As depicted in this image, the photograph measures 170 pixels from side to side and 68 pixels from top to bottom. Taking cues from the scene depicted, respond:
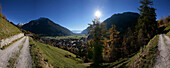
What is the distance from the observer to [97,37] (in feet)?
77.6

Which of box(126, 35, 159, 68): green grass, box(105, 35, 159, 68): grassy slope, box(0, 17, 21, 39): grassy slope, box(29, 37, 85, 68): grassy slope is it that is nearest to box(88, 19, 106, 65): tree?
box(29, 37, 85, 68): grassy slope

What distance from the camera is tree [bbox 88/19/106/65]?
23.7 m

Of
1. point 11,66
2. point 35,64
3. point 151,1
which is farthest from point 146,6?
point 11,66

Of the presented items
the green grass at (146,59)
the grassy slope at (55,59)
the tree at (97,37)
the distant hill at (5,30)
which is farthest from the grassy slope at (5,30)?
the green grass at (146,59)

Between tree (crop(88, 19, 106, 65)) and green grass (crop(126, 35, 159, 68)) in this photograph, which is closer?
green grass (crop(126, 35, 159, 68))

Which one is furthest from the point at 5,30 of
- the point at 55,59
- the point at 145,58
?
the point at 145,58

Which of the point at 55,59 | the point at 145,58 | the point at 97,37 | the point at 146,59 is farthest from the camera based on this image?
the point at 97,37

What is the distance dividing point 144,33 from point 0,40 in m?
45.4

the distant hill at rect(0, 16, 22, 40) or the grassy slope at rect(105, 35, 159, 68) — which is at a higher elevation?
the distant hill at rect(0, 16, 22, 40)

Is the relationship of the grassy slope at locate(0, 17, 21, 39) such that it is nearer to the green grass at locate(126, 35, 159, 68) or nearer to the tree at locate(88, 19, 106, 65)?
the tree at locate(88, 19, 106, 65)

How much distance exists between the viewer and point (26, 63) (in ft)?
27.6

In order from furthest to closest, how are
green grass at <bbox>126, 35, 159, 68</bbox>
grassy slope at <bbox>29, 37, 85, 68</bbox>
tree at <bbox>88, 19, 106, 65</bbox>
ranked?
tree at <bbox>88, 19, 106, 65</bbox> → grassy slope at <bbox>29, 37, 85, 68</bbox> → green grass at <bbox>126, 35, 159, 68</bbox>

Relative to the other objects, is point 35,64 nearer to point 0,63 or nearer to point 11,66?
point 11,66

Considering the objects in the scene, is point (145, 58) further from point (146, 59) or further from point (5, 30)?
point (5, 30)
